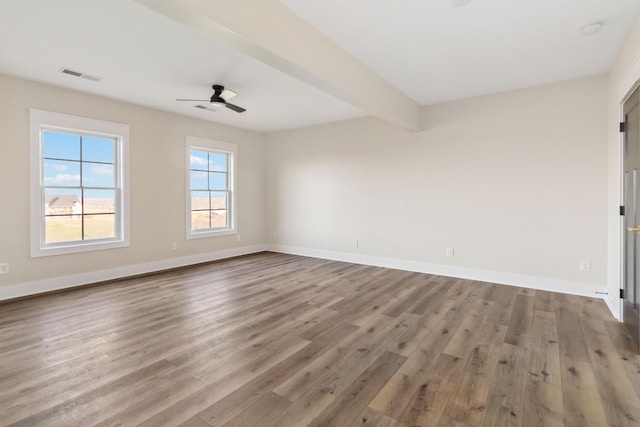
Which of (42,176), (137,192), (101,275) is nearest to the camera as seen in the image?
(42,176)

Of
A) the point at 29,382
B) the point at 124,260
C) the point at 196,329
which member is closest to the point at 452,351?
the point at 196,329

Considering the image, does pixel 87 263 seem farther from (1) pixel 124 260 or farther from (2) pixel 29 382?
(2) pixel 29 382

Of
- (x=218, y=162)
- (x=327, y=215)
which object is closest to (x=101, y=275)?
(x=218, y=162)

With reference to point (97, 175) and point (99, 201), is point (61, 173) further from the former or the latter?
point (99, 201)

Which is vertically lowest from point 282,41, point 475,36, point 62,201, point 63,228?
point 63,228

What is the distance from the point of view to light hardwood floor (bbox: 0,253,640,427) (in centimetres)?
178

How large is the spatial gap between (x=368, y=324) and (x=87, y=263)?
417 cm

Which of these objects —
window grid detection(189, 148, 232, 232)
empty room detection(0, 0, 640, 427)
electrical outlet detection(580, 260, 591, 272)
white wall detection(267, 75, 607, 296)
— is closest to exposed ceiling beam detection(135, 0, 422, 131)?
empty room detection(0, 0, 640, 427)

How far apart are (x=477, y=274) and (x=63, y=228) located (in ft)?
19.8

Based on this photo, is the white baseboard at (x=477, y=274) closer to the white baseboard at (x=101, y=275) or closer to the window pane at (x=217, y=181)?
the white baseboard at (x=101, y=275)

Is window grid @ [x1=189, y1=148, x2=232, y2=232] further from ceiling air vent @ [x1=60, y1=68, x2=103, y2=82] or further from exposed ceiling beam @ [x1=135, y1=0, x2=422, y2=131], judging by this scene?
exposed ceiling beam @ [x1=135, y1=0, x2=422, y2=131]

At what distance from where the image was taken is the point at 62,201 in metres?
4.38

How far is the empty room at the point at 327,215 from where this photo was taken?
2.03 metres

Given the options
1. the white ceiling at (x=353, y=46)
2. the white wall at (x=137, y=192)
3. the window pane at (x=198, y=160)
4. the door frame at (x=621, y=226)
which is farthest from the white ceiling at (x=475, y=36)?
the window pane at (x=198, y=160)
